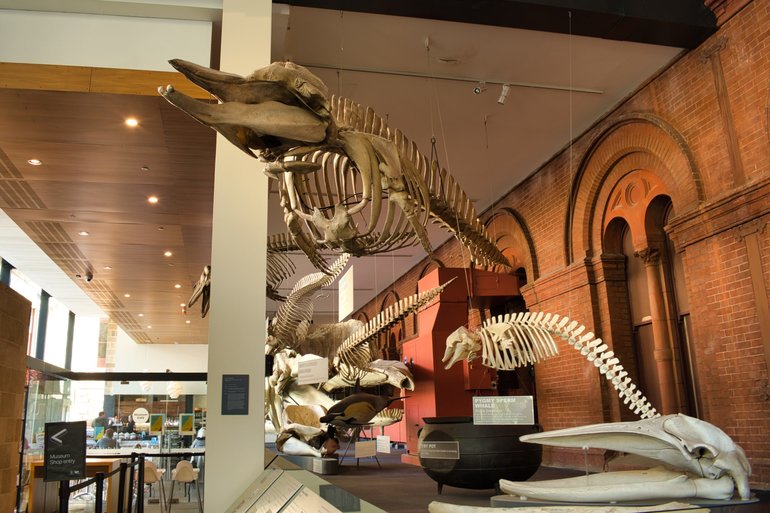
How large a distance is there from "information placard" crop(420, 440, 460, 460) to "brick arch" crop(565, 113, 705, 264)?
Answer: 5059 mm

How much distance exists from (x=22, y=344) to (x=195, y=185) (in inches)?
93.7

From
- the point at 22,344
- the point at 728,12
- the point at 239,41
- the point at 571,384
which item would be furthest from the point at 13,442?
the point at 728,12

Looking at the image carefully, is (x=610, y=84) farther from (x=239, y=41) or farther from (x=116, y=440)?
(x=116, y=440)

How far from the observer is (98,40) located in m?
5.47

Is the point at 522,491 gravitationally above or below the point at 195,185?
below

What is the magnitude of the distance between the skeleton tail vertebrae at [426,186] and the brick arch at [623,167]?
2.26 metres

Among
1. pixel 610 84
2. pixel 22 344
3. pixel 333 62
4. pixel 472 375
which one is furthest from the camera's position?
pixel 472 375

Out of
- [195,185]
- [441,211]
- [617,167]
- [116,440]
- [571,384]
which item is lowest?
[116,440]

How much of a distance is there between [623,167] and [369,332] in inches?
163

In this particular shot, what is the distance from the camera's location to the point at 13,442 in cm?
617

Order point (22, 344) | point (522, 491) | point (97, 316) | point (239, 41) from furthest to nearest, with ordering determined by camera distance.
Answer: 1. point (97, 316)
2. point (22, 344)
3. point (239, 41)
4. point (522, 491)

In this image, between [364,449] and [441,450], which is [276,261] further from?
[441,450]

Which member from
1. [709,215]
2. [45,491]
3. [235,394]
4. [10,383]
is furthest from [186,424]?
[709,215]

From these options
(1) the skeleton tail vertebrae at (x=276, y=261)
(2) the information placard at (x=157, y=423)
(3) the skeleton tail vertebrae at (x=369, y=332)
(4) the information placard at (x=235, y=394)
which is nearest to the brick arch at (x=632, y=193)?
(3) the skeleton tail vertebrae at (x=369, y=332)
